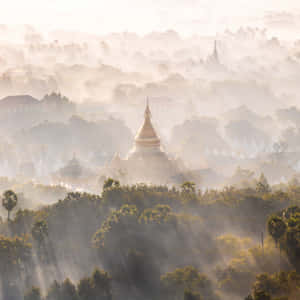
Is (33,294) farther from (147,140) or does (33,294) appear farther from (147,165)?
(147,140)

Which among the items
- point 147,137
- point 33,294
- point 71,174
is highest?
point 71,174

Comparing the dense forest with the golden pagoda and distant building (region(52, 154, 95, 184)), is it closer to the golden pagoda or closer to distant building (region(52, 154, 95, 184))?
the golden pagoda

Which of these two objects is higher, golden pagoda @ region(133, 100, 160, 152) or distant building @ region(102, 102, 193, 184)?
golden pagoda @ region(133, 100, 160, 152)

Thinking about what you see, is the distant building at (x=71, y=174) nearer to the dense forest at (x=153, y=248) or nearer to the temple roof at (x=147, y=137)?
the temple roof at (x=147, y=137)

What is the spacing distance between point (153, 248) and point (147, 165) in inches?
848

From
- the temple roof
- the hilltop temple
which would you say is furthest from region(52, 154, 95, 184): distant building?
the temple roof

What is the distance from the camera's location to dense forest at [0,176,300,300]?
133ft

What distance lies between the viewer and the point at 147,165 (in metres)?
65.6

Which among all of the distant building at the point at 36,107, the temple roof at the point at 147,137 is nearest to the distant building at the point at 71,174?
the temple roof at the point at 147,137

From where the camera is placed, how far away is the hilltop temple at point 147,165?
65.3 metres

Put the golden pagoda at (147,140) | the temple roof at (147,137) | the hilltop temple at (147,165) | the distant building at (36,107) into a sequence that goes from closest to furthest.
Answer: the hilltop temple at (147,165), the golden pagoda at (147,140), the temple roof at (147,137), the distant building at (36,107)

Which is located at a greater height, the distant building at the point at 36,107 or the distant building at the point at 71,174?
the distant building at the point at 36,107

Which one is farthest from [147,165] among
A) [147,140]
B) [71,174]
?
[71,174]

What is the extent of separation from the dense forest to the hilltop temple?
11218mm
